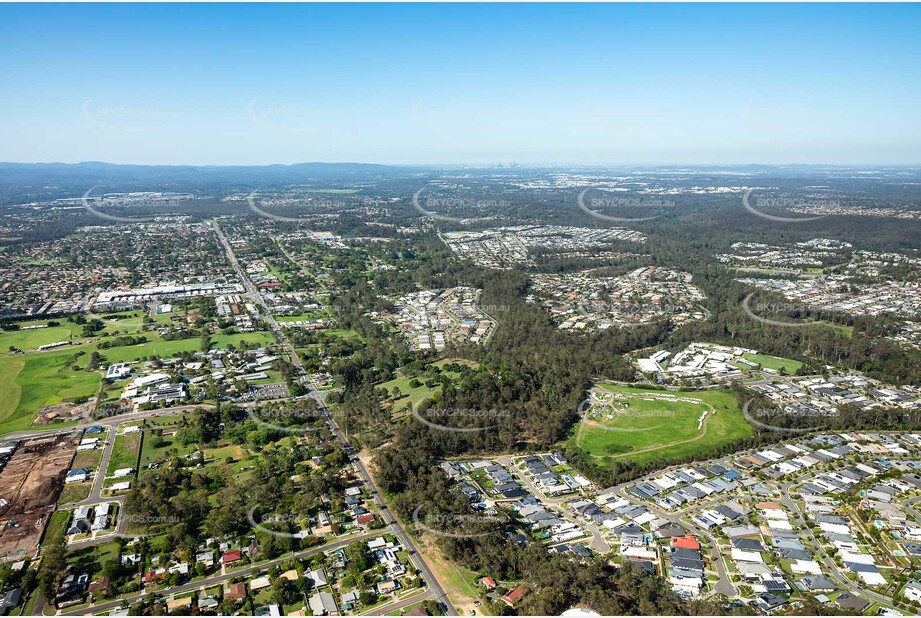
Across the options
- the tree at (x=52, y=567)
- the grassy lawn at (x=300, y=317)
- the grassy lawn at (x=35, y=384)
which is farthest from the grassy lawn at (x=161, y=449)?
the grassy lawn at (x=300, y=317)

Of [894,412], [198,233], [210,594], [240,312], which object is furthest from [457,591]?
[198,233]

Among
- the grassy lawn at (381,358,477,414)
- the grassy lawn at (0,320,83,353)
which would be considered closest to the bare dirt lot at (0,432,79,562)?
the grassy lawn at (381,358,477,414)

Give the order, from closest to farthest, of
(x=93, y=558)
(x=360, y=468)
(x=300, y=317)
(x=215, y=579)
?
(x=215, y=579) < (x=93, y=558) < (x=360, y=468) < (x=300, y=317)

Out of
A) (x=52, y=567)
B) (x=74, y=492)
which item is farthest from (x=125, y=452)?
(x=52, y=567)

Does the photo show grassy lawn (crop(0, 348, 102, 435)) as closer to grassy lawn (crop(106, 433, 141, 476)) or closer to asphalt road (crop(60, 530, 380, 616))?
grassy lawn (crop(106, 433, 141, 476))

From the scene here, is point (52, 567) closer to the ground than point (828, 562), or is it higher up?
higher up

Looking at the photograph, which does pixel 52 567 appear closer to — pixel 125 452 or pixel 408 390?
pixel 125 452
